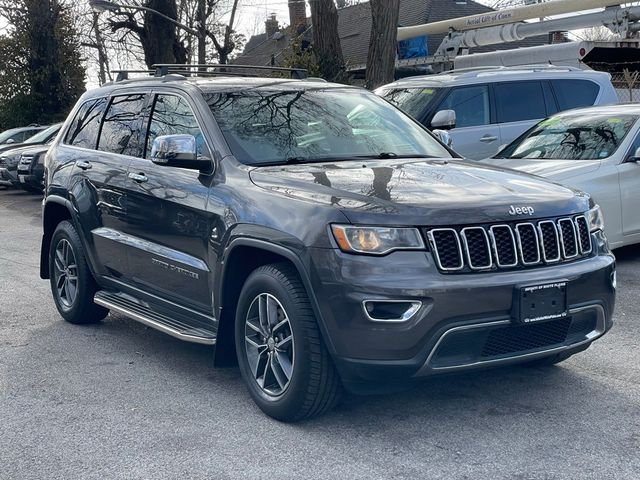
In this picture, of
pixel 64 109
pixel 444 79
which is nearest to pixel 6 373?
pixel 444 79

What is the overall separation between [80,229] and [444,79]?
6.56m

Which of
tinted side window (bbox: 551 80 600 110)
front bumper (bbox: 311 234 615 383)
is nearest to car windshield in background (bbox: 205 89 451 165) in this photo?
front bumper (bbox: 311 234 615 383)

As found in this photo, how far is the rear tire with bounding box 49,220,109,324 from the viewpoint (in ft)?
23.3

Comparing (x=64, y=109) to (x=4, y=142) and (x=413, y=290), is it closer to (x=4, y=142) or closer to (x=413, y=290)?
(x=4, y=142)

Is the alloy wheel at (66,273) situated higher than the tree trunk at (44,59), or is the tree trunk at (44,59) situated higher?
the tree trunk at (44,59)

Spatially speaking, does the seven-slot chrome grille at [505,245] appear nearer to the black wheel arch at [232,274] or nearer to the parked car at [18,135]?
the black wheel arch at [232,274]

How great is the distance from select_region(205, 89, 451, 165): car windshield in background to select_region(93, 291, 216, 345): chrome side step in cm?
103

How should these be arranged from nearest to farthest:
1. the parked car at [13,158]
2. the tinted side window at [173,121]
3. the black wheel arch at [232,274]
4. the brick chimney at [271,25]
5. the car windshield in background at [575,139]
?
the black wheel arch at [232,274] → the tinted side window at [173,121] → the car windshield in background at [575,139] → the parked car at [13,158] → the brick chimney at [271,25]

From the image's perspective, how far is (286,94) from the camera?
241 inches

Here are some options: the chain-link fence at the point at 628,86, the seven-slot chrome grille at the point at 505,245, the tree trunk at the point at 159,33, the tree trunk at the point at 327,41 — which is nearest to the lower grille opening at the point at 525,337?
the seven-slot chrome grille at the point at 505,245

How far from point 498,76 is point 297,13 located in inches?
908

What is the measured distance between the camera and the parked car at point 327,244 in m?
4.45

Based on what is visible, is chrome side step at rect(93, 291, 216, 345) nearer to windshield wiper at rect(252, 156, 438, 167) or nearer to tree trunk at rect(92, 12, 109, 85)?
windshield wiper at rect(252, 156, 438, 167)

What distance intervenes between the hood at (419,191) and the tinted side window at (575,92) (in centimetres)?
743
